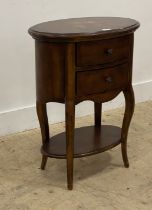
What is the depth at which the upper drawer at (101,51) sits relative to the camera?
63.7 inches

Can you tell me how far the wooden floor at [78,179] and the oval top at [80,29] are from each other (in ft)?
2.33

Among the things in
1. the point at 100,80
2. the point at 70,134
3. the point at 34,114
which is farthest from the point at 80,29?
the point at 34,114

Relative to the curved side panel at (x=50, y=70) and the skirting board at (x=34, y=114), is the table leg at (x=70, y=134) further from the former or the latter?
the skirting board at (x=34, y=114)

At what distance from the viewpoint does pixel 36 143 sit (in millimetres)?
2301

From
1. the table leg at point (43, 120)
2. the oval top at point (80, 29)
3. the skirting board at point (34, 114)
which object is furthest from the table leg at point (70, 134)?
the skirting board at point (34, 114)

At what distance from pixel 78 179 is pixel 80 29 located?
2.41 feet

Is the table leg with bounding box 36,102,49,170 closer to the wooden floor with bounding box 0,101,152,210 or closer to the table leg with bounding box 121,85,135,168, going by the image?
the wooden floor with bounding box 0,101,152,210

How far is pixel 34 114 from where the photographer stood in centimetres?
250

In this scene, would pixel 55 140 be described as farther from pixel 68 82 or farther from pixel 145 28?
pixel 145 28

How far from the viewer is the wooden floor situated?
1697 millimetres

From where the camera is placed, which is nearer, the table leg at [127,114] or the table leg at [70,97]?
the table leg at [70,97]

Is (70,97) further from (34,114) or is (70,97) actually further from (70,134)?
(34,114)

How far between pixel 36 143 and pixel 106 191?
0.66m

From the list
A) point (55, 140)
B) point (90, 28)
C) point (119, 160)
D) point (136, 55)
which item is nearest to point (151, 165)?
point (119, 160)
